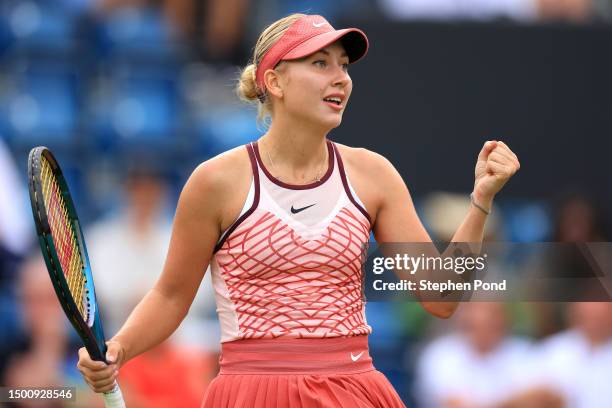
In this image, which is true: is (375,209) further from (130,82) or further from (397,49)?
(130,82)

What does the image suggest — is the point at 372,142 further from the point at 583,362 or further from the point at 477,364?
the point at 583,362

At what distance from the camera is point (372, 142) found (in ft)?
23.0

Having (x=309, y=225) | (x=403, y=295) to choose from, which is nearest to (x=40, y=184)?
(x=309, y=225)

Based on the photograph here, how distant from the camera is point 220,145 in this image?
7.61 meters

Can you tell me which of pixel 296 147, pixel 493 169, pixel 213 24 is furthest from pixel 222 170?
pixel 213 24

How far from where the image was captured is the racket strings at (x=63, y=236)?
3.68 metres

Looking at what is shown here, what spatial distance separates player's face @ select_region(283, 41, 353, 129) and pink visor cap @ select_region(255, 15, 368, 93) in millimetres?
36

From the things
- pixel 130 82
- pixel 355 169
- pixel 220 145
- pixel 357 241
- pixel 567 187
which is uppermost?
pixel 130 82

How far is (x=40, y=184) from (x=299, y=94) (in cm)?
80

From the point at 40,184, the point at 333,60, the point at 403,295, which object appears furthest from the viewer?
the point at 403,295

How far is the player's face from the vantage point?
370 cm

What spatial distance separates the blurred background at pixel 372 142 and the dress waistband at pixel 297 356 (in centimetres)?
211

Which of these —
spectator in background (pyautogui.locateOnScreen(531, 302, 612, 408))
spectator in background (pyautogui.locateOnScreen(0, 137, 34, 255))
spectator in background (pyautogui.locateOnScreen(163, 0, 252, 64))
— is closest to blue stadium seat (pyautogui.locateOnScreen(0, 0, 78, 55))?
spectator in background (pyautogui.locateOnScreen(163, 0, 252, 64))

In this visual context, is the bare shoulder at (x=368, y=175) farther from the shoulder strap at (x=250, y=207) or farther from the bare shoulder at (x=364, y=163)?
the shoulder strap at (x=250, y=207)
